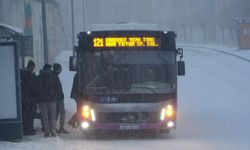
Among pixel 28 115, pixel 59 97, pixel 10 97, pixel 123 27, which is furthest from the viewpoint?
pixel 123 27

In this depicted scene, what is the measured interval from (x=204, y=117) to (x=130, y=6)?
97647 mm

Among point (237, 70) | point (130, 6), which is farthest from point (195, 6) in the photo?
point (237, 70)

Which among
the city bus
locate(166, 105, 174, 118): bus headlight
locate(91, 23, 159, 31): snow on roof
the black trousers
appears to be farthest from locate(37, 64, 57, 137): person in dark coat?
locate(166, 105, 174, 118): bus headlight

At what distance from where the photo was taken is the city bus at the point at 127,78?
16.4 meters

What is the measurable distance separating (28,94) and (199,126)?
16.0 feet

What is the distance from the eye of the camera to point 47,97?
54.9ft

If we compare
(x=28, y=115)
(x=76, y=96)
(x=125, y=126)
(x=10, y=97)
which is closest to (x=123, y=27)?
(x=76, y=96)

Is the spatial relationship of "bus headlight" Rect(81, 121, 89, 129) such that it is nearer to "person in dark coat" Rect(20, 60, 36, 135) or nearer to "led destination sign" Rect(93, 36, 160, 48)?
"person in dark coat" Rect(20, 60, 36, 135)

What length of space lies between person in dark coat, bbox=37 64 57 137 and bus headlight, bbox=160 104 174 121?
8.04ft

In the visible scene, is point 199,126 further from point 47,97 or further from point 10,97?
point 10,97

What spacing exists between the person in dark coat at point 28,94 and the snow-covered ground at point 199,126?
18.6 inches

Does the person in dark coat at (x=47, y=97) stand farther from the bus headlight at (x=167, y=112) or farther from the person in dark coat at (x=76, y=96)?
the bus headlight at (x=167, y=112)

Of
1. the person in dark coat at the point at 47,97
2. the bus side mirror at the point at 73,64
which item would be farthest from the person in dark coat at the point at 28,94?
the bus side mirror at the point at 73,64

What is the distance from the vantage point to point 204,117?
2175cm
